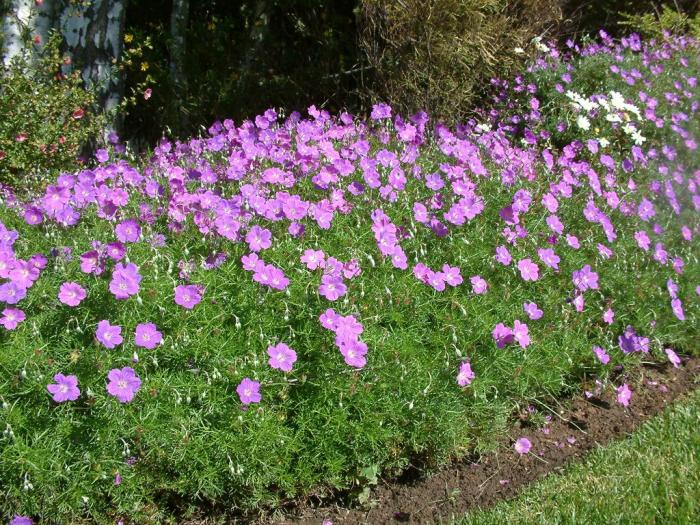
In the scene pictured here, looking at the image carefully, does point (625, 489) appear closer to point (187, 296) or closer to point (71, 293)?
point (187, 296)

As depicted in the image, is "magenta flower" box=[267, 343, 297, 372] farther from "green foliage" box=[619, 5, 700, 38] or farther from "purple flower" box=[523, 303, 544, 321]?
"green foliage" box=[619, 5, 700, 38]

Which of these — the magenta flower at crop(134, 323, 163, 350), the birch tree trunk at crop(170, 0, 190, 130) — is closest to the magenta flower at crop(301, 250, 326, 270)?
the magenta flower at crop(134, 323, 163, 350)

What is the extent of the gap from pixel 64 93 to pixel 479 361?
3.81 m

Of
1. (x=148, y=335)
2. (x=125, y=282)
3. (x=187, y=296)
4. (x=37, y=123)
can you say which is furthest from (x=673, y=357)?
(x=37, y=123)

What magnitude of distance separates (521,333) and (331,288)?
1.01m

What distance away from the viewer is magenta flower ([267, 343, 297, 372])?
123 inches

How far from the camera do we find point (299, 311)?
11.4 feet

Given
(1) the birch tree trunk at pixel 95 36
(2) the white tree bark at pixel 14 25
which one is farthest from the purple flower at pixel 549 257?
(2) the white tree bark at pixel 14 25

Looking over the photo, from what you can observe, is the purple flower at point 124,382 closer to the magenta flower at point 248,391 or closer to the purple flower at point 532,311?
the magenta flower at point 248,391

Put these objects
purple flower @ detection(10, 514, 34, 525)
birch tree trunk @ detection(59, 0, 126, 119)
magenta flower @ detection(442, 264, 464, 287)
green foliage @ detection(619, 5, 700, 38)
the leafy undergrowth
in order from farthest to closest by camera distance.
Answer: green foliage @ detection(619, 5, 700, 38) → birch tree trunk @ detection(59, 0, 126, 119) → magenta flower @ detection(442, 264, 464, 287) → the leafy undergrowth → purple flower @ detection(10, 514, 34, 525)

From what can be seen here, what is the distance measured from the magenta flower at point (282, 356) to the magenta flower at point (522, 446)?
128cm

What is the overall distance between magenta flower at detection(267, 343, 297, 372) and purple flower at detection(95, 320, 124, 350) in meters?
0.62

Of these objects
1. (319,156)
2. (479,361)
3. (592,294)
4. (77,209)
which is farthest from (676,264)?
(77,209)

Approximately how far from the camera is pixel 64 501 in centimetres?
284
